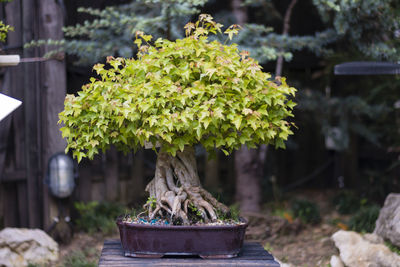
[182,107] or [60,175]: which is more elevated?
[182,107]

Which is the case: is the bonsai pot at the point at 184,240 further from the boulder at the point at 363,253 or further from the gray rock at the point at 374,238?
the gray rock at the point at 374,238

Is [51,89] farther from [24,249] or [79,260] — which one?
[79,260]

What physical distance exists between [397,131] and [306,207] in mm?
1548

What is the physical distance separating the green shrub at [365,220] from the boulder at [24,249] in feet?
9.06

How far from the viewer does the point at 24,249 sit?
4.21 m

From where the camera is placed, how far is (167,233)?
7.70 feet

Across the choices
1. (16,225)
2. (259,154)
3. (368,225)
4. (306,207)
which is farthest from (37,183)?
(368,225)

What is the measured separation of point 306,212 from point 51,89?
9.48 feet

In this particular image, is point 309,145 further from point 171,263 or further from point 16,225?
point 171,263

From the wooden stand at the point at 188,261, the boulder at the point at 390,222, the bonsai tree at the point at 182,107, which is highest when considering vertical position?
the bonsai tree at the point at 182,107

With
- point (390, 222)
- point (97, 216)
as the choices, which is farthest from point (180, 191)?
point (97, 216)

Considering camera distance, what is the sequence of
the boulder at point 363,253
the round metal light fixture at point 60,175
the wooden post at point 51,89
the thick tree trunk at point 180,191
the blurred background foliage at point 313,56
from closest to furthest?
the thick tree trunk at point 180,191 < the boulder at point 363,253 < the blurred background foliage at point 313,56 < the round metal light fixture at point 60,175 < the wooden post at point 51,89

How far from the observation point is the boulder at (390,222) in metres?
3.89

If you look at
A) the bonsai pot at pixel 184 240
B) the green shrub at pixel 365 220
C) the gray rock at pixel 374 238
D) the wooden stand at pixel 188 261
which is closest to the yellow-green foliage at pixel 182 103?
the bonsai pot at pixel 184 240
